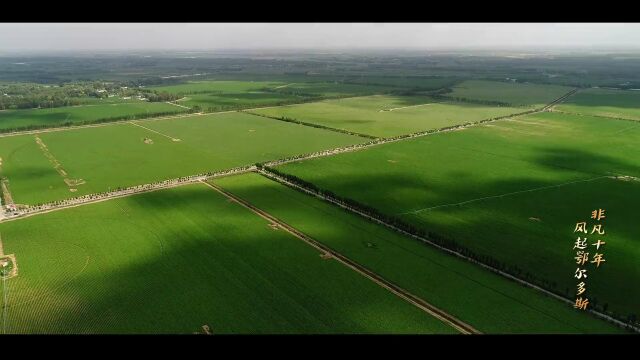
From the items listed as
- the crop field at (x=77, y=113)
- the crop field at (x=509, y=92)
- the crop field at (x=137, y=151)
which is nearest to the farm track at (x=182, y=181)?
the crop field at (x=137, y=151)

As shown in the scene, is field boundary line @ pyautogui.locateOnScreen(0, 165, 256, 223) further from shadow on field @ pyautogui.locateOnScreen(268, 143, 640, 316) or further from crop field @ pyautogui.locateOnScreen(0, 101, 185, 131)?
crop field @ pyautogui.locateOnScreen(0, 101, 185, 131)

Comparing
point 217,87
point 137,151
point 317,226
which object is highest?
point 217,87

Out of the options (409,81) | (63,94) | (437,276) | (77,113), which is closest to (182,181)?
(437,276)

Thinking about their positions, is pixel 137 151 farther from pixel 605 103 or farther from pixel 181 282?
pixel 605 103

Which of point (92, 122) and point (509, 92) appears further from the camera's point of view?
point (509, 92)

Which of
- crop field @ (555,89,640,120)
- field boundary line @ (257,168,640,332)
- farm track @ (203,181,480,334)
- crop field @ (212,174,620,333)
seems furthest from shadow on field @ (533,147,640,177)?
crop field @ (555,89,640,120)

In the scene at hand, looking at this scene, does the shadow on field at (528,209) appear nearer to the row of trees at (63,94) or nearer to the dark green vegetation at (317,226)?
the dark green vegetation at (317,226)

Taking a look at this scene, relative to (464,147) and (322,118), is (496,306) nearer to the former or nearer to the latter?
(464,147)
